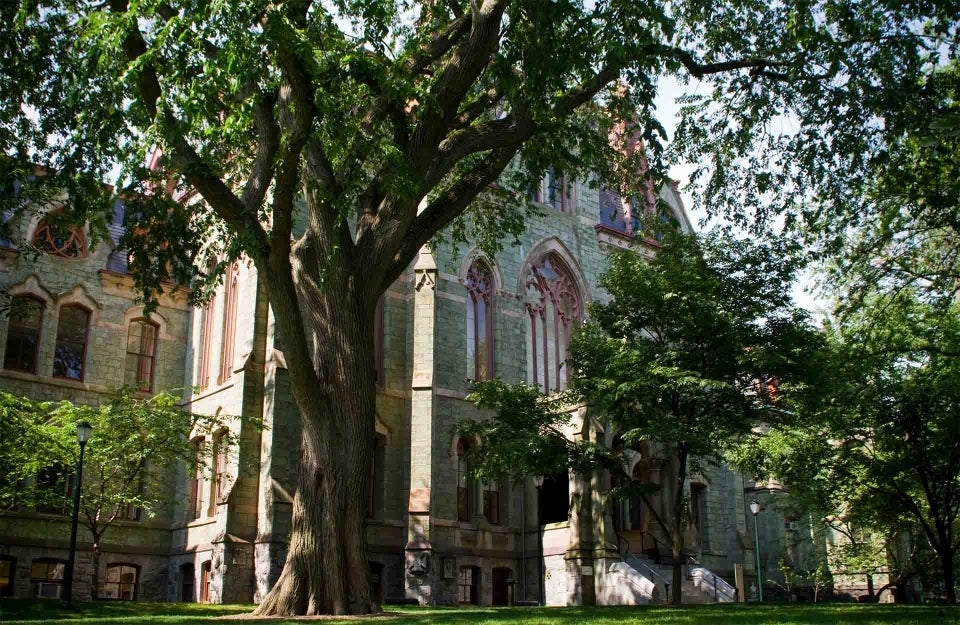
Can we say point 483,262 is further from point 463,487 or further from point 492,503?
point 492,503

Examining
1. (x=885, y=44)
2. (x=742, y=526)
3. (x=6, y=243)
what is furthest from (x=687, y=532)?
(x=6, y=243)

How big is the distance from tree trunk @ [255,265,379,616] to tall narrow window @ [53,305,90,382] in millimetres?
16941

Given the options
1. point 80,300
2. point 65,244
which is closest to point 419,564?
point 80,300

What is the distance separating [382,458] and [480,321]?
5.87 metres

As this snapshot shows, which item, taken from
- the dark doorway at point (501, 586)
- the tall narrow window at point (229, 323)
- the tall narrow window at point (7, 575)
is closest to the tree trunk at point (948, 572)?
the dark doorway at point (501, 586)

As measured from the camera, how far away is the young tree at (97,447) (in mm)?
20938

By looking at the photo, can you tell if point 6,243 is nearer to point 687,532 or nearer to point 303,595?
point 303,595

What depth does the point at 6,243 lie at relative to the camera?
26.9m

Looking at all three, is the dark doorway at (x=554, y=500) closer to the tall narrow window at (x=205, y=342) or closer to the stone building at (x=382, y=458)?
the stone building at (x=382, y=458)

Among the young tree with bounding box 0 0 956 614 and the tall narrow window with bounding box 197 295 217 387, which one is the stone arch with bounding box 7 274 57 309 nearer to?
the tall narrow window with bounding box 197 295 217 387

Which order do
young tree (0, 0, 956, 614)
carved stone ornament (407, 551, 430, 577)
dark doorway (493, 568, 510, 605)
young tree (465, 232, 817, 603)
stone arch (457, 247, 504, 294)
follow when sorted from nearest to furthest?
young tree (0, 0, 956, 614), young tree (465, 232, 817, 603), carved stone ornament (407, 551, 430, 577), dark doorway (493, 568, 510, 605), stone arch (457, 247, 504, 294)

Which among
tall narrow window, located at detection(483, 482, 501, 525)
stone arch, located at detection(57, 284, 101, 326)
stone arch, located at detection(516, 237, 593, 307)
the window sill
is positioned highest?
stone arch, located at detection(516, 237, 593, 307)

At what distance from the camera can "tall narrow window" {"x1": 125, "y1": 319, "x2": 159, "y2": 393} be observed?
28672 millimetres

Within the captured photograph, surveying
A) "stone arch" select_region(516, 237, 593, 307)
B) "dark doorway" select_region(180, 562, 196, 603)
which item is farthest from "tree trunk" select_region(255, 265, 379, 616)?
"stone arch" select_region(516, 237, 593, 307)
